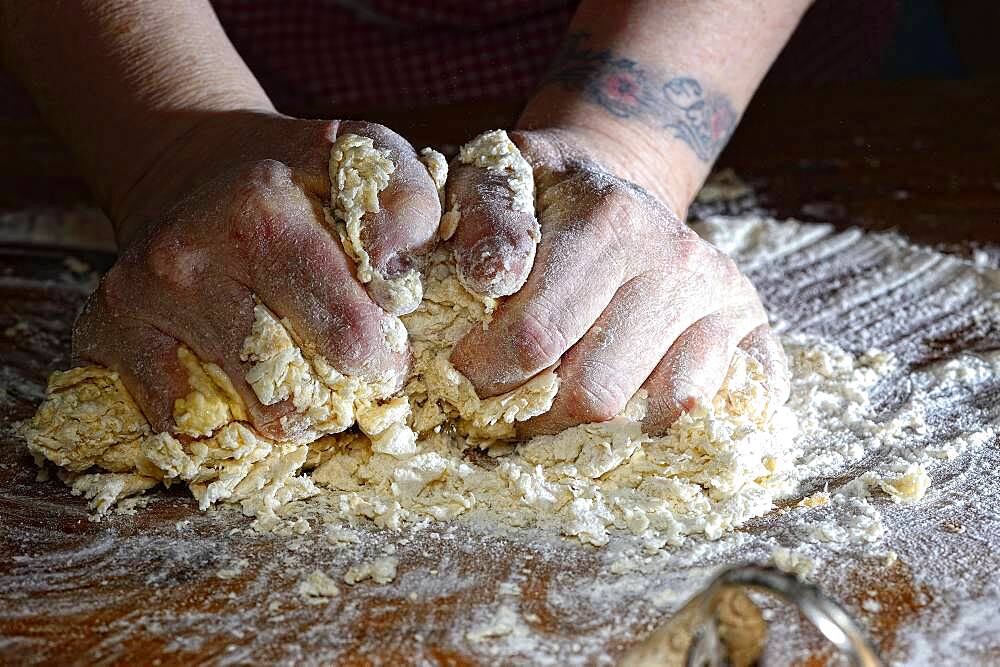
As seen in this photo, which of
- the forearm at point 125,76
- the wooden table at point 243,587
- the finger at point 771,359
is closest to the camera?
the wooden table at point 243,587

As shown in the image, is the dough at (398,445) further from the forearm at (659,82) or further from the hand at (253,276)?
the forearm at (659,82)

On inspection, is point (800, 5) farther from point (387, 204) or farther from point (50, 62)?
point (50, 62)

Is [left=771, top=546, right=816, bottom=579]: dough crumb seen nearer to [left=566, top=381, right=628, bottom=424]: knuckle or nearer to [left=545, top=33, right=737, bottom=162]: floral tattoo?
[left=566, top=381, right=628, bottom=424]: knuckle

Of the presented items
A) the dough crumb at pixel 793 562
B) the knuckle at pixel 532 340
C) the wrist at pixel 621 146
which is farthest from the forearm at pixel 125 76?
the dough crumb at pixel 793 562

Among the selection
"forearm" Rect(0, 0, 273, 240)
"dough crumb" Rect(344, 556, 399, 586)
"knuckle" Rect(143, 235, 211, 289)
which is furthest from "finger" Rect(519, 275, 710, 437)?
"forearm" Rect(0, 0, 273, 240)

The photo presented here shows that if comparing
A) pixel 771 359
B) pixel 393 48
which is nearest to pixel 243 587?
pixel 771 359

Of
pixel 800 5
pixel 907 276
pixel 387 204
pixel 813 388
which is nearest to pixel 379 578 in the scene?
pixel 387 204
